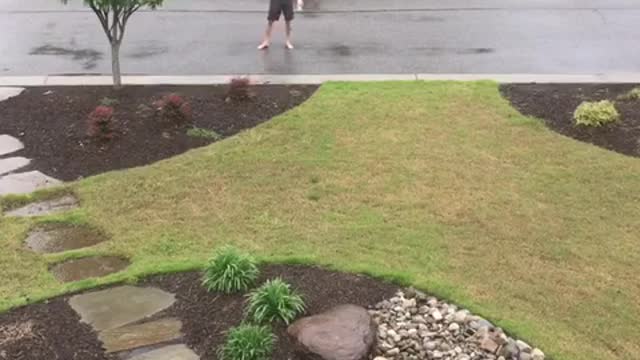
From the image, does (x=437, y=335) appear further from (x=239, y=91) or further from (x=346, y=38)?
(x=346, y=38)

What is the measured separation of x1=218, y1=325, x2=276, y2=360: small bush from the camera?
5117mm

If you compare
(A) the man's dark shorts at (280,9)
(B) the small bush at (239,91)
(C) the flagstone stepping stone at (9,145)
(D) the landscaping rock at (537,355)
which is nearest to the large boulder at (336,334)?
(D) the landscaping rock at (537,355)

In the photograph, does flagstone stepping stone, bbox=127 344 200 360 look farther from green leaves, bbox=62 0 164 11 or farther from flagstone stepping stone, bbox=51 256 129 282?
green leaves, bbox=62 0 164 11

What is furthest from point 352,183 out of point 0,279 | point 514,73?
point 514,73

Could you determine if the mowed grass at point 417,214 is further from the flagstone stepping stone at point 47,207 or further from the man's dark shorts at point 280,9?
the man's dark shorts at point 280,9

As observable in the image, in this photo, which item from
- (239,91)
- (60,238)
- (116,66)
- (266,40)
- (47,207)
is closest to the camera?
(60,238)

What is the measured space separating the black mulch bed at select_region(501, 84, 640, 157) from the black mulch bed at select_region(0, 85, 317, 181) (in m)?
2.54

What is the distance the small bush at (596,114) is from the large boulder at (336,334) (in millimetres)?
4523

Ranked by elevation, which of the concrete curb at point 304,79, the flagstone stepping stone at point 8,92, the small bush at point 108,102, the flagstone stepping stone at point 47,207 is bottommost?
the flagstone stepping stone at point 47,207

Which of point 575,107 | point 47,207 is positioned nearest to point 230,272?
point 47,207

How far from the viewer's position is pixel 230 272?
5.85 metres

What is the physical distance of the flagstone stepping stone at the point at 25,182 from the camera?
312 inches

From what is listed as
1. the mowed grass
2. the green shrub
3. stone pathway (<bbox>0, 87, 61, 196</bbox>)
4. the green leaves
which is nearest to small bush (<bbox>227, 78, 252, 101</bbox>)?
the mowed grass

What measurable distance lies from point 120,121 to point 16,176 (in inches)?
57.3
